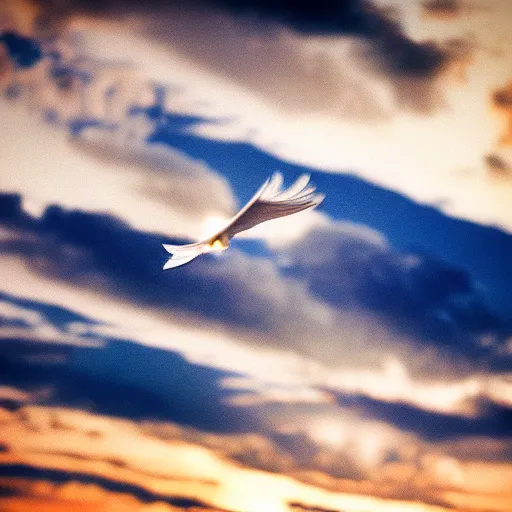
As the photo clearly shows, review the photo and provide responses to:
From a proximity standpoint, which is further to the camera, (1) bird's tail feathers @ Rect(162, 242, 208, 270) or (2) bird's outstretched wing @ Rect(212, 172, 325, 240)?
(1) bird's tail feathers @ Rect(162, 242, 208, 270)

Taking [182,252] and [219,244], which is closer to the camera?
[219,244]

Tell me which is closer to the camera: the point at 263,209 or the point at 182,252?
the point at 263,209

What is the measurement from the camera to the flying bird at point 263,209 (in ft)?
15.6

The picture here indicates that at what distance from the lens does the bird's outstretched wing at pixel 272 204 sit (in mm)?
4734

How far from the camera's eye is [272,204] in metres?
4.98

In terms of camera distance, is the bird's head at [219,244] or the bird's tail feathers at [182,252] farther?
the bird's tail feathers at [182,252]

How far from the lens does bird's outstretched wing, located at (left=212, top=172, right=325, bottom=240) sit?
15.5ft

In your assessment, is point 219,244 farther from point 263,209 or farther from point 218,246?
point 263,209

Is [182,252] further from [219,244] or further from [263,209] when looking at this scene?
[263,209]

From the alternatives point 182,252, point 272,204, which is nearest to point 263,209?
point 272,204

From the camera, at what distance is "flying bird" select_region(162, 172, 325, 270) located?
477 cm

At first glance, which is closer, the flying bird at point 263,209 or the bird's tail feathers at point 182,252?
the flying bird at point 263,209

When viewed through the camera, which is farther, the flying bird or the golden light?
the golden light

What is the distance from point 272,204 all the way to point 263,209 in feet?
0.32
